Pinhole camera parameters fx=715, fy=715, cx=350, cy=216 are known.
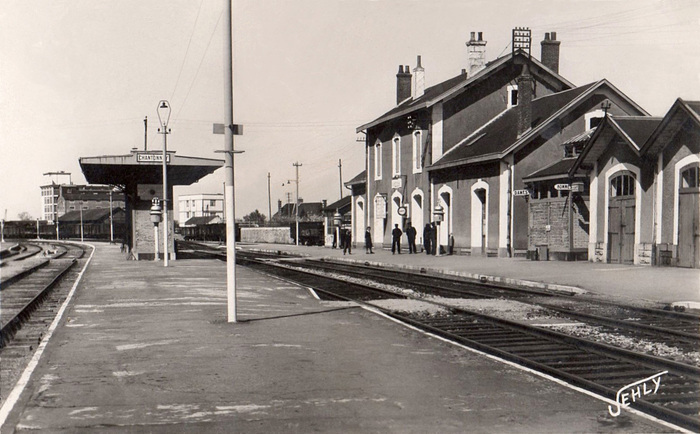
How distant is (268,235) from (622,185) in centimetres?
5389

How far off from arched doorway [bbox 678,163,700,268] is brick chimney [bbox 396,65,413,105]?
2834 centimetres

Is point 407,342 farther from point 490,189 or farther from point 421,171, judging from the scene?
point 421,171

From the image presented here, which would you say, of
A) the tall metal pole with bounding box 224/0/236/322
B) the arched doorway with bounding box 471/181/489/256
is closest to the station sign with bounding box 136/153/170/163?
the arched doorway with bounding box 471/181/489/256

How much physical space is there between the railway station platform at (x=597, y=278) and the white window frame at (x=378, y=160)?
17433mm

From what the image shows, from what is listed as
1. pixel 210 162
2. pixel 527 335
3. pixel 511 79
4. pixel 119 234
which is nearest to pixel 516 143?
pixel 511 79

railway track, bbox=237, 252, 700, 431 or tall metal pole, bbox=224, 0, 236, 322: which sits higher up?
tall metal pole, bbox=224, 0, 236, 322

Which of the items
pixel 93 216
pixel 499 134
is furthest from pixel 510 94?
pixel 93 216

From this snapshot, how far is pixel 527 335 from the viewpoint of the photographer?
10.5 metres

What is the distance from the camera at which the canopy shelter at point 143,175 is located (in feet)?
94.6

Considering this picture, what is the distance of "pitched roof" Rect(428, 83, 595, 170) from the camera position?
32594 mm

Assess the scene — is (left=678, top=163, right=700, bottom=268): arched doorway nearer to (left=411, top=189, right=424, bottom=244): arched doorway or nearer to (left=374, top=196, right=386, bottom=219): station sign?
(left=411, top=189, right=424, bottom=244): arched doorway

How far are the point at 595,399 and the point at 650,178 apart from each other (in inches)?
737

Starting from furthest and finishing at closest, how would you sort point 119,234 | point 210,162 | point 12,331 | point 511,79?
1. point 119,234
2. point 511,79
3. point 210,162
4. point 12,331

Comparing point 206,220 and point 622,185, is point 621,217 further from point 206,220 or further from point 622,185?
point 206,220
